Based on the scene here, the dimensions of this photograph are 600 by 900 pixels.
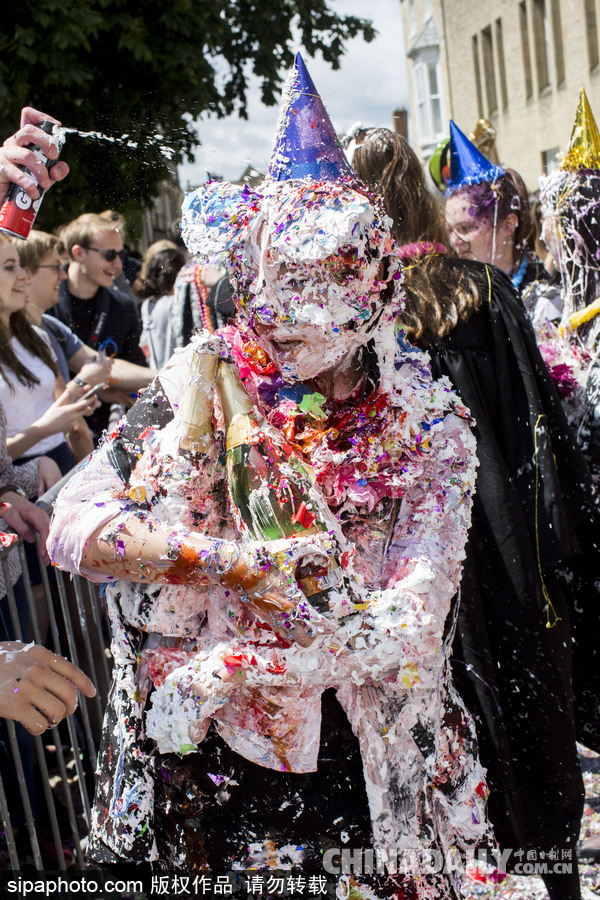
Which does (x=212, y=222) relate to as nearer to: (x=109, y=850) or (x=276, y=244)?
(x=276, y=244)

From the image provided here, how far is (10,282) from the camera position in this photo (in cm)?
289

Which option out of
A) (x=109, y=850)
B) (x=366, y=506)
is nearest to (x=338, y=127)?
(x=366, y=506)

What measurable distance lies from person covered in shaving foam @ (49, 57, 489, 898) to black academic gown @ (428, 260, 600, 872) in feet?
1.88

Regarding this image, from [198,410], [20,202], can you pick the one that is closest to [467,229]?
[20,202]

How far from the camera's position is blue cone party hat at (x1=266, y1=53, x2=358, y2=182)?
127 cm

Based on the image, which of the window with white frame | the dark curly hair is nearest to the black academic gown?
the dark curly hair

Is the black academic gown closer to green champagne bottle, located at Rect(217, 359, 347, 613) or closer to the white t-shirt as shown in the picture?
green champagne bottle, located at Rect(217, 359, 347, 613)

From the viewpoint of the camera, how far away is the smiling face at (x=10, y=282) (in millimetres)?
2807

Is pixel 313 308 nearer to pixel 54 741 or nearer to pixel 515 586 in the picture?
pixel 515 586

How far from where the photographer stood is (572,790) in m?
1.97

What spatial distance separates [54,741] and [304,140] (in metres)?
1.94

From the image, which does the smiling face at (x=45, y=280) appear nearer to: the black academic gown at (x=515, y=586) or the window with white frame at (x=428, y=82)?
the black academic gown at (x=515, y=586)

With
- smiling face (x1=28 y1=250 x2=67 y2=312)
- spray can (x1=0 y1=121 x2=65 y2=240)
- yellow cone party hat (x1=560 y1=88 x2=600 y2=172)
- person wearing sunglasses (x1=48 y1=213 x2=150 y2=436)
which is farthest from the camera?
smiling face (x1=28 y1=250 x2=67 y2=312)

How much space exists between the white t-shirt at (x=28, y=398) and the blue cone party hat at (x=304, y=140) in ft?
6.38
